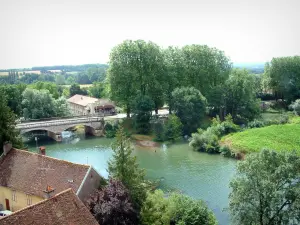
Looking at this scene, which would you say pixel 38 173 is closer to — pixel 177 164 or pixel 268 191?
pixel 268 191

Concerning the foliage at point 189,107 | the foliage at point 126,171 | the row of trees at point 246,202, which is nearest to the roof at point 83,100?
the foliage at point 189,107

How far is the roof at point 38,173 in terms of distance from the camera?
27.4 meters

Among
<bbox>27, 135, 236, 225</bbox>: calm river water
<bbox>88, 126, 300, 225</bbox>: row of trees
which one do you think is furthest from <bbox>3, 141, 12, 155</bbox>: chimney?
<bbox>27, 135, 236, 225</bbox>: calm river water

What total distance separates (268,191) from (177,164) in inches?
949

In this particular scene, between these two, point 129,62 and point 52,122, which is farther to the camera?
point 129,62

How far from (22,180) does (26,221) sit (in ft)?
34.0

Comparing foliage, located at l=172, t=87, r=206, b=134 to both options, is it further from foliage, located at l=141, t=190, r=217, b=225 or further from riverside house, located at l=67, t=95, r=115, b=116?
foliage, located at l=141, t=190, r=217, b=225

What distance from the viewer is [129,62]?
6925 cm

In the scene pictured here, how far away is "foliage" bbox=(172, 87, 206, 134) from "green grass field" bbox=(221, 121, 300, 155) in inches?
336

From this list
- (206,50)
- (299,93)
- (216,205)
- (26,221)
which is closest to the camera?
(26,221)

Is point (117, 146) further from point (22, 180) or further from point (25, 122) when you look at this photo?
point (25, 122)

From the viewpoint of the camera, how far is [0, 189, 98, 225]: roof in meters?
19.3

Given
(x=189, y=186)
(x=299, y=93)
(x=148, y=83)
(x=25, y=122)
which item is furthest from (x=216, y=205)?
(x=299, y=93)

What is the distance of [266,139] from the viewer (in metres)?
51.8
